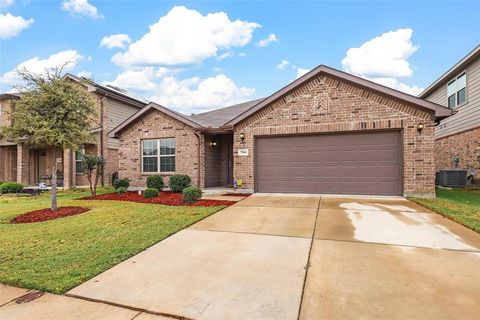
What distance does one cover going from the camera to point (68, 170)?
590 inches

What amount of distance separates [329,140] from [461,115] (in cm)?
994

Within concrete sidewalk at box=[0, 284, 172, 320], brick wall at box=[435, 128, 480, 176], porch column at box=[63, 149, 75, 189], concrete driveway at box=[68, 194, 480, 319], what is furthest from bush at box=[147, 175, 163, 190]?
brick wall at box=[435, 128, 480, 176]

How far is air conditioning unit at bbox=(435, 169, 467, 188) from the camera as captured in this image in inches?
508

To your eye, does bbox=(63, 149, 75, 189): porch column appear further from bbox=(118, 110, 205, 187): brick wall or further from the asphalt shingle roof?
the asphalt shingle roof

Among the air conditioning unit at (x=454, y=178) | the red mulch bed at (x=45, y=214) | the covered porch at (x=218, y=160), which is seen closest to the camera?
the red mulch bed at (x=45, y=214)

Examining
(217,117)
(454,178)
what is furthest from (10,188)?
(454,178)

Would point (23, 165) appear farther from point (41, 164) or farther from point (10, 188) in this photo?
point (10, 188)

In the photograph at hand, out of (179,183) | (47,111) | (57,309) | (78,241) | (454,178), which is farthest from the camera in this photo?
(454,178)

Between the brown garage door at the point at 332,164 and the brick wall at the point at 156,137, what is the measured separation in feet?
10.3

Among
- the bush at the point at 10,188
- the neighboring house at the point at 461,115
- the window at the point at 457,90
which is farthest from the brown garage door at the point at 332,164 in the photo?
the bush at the point at 10,188

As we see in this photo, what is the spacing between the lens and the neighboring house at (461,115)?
12688 millimetres

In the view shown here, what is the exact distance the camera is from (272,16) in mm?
13414

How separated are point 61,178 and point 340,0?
59.6ft

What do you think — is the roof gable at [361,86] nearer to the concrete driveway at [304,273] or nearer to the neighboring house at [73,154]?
the concrete driveway at [304,273]
